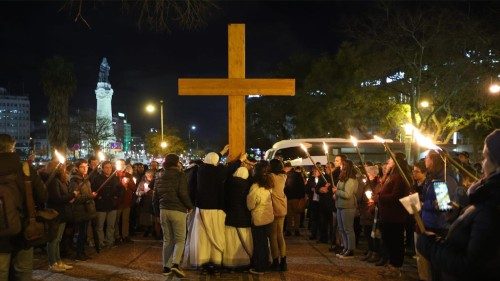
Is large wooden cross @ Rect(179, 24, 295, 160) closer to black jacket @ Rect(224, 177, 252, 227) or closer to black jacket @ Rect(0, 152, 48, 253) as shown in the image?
black jacket @ Rect(224, 177, 252, 227)

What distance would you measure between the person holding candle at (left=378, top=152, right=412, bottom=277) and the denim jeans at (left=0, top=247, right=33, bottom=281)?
5.59 meters

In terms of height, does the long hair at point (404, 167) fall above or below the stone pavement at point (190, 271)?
above

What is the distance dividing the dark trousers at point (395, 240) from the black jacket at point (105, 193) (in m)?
6.16

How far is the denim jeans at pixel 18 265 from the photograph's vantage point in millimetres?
5252

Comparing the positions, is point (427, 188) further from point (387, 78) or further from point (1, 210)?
point (387, 78)

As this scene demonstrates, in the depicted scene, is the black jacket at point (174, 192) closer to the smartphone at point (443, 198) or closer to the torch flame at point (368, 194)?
the torch flame at point (368, 194)

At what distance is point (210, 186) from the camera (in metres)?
8.69

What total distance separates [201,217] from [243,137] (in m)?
1.77

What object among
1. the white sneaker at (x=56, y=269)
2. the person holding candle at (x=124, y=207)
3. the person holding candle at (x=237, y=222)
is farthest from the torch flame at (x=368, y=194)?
the white sneaker at (x=56, y=269)

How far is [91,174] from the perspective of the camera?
11.4 metres

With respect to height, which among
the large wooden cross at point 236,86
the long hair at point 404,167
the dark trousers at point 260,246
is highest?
the large wooden cross at point 236,86

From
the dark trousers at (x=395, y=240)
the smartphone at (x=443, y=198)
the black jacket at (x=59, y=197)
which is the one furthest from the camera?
the black jacket at (x=59, y=197)

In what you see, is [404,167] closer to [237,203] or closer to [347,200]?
[347,200]

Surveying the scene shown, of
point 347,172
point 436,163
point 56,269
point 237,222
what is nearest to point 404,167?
point 436,163
